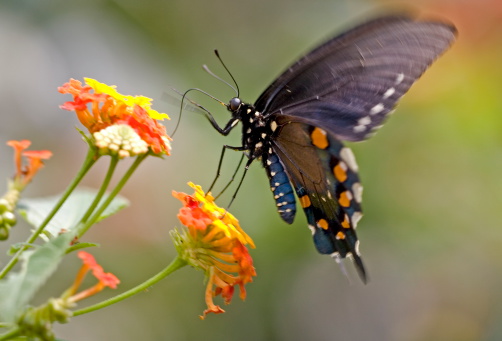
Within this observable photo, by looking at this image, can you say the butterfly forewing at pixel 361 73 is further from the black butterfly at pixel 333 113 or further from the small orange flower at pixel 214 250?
the small orange flower at pixel 214 250

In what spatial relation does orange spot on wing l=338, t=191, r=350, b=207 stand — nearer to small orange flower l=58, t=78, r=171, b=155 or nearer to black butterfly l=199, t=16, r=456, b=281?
black butterfly l=199, t=16, r=456, b=281

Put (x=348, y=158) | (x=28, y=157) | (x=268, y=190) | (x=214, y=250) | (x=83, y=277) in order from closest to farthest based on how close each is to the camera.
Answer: (x=83, y=277), (x=214, y=250), (x=28, y=157), (x=348, y=158), (x=268, y=190)

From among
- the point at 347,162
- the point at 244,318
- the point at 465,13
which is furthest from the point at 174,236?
the point at 465,13

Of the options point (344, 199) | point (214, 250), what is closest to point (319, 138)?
point (344, 199)

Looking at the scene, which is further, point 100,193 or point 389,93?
point 389,93

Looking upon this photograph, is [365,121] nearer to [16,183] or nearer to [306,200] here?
[306,200]

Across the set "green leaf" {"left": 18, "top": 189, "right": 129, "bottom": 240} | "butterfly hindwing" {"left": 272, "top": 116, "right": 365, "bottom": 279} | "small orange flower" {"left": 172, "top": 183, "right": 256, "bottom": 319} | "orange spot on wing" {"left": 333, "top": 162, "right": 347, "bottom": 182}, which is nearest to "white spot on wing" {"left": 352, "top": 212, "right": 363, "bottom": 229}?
"butterfly hindwing" {"left": 272, "top": 116, "right": 365, "bottom": 279}

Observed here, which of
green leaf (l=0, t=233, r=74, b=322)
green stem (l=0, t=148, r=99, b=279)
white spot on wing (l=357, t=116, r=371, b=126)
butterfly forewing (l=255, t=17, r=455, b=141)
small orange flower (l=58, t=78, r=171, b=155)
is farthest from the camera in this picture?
white spot on wing (l=357, t=116, r=371, b=126)

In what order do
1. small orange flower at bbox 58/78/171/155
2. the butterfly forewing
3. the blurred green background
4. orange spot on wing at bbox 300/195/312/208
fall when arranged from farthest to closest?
1. the blurred green background
2. orange spot on wing at bbox 300/195/312/208
3. the butterfly forewing
4. small orange flower at bbox 58/78/171/155
